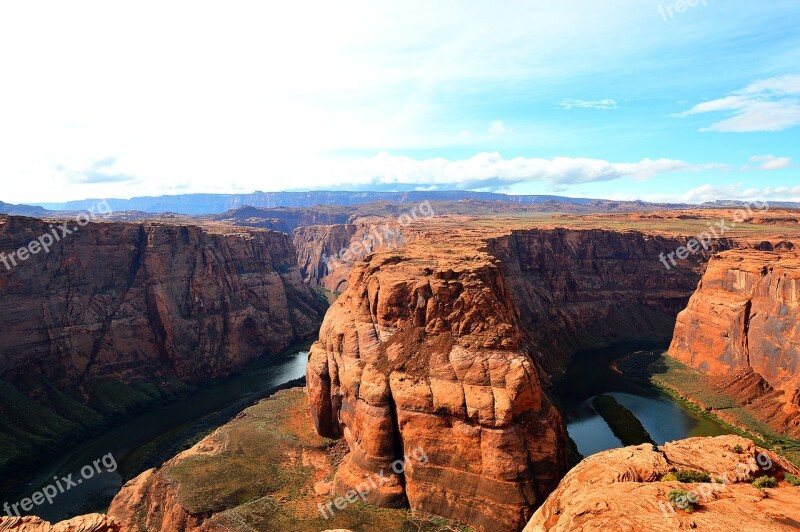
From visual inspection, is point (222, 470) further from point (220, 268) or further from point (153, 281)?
point (220, 268)

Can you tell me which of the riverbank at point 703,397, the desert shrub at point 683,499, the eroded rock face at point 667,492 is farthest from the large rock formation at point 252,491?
the riverbank at point 703,397

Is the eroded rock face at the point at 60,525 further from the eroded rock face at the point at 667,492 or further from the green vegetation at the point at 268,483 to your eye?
the eroded rock face at the point at 667,492

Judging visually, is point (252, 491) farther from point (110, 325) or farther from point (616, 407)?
point (110, 325)

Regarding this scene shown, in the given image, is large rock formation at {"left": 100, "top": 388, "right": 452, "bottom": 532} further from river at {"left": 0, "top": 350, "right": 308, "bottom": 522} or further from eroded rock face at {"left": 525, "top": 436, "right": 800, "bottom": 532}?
eroded rock face at {"left": 525, "top": 436, "right": 800, "bottom": 532}

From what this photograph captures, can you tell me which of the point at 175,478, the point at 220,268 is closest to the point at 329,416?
the point at 175,478

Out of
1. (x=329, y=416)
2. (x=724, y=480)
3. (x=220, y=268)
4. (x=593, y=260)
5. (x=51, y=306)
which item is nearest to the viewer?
(x=724, y=480)

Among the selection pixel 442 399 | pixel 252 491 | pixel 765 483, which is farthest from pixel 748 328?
pixel 252 491

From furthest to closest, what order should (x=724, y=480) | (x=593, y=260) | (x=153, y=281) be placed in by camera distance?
(x=593, y=260) < (x=153, y=281) < (x=724, y=480)
